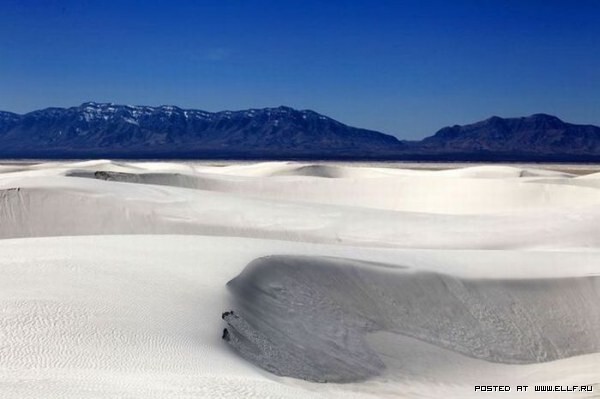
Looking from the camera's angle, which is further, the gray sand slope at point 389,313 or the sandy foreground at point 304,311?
the gray sand slope at point 389,313

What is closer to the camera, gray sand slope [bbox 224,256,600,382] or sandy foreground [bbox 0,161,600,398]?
sandy foreground [bbox 0,161,600,398]

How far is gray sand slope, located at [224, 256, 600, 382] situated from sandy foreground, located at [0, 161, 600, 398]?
30mm

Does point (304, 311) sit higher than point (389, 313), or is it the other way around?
point (304, 311)

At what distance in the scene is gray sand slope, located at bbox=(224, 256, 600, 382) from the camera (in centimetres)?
1102

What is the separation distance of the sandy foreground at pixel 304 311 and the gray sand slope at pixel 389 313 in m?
0.03

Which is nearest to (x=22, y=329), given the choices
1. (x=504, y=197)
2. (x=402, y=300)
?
(x=402, y=300)

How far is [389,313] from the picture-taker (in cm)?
1334

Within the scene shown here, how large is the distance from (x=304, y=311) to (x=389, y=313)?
6.08 ft

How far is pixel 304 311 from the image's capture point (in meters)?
12.2

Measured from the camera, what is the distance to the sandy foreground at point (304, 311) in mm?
7828

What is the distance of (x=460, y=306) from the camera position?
1408 cm

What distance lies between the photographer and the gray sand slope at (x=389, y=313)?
11.0 meters

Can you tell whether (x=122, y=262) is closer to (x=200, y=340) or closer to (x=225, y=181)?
(x=200, y=340)

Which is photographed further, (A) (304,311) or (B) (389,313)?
(B) (389,313)
